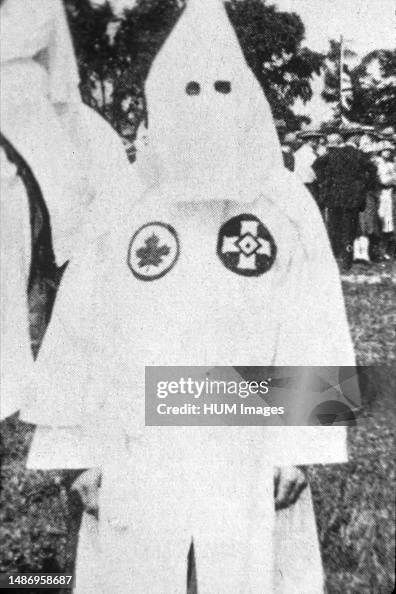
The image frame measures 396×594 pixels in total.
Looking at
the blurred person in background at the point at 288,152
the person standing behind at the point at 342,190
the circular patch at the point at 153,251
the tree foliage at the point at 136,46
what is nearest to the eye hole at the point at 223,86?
the tree foliage at the point at 136,46

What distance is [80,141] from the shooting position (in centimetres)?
219

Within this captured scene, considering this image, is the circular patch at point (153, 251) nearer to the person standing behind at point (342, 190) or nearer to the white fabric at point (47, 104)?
the white fabric at point (47, 104)

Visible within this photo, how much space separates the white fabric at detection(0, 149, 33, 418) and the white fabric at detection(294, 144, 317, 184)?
3.26ft

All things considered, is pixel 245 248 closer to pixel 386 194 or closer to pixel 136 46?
pixel 386 194

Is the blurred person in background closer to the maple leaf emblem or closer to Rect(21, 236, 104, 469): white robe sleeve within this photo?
the maple leaf emblem

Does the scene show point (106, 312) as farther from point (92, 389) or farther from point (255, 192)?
point (255, 192)

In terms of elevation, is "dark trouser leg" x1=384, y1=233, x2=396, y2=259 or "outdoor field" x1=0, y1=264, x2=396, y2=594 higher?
"dark trouser leg" x1=384, y1=233, x2=396, y2=259

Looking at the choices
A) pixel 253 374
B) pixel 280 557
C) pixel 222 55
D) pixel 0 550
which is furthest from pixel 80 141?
pixel 280 557

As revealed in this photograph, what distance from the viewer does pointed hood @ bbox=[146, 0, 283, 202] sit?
7.11 ft

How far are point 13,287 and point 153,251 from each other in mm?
539

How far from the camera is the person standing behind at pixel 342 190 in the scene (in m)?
2.20

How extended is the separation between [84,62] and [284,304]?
1125mm

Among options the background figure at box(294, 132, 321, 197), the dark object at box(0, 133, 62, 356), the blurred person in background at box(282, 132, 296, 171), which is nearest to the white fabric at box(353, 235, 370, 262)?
the background figure at box(294, 132, 321, 197)

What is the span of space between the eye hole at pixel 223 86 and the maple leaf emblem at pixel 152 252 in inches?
22.1
